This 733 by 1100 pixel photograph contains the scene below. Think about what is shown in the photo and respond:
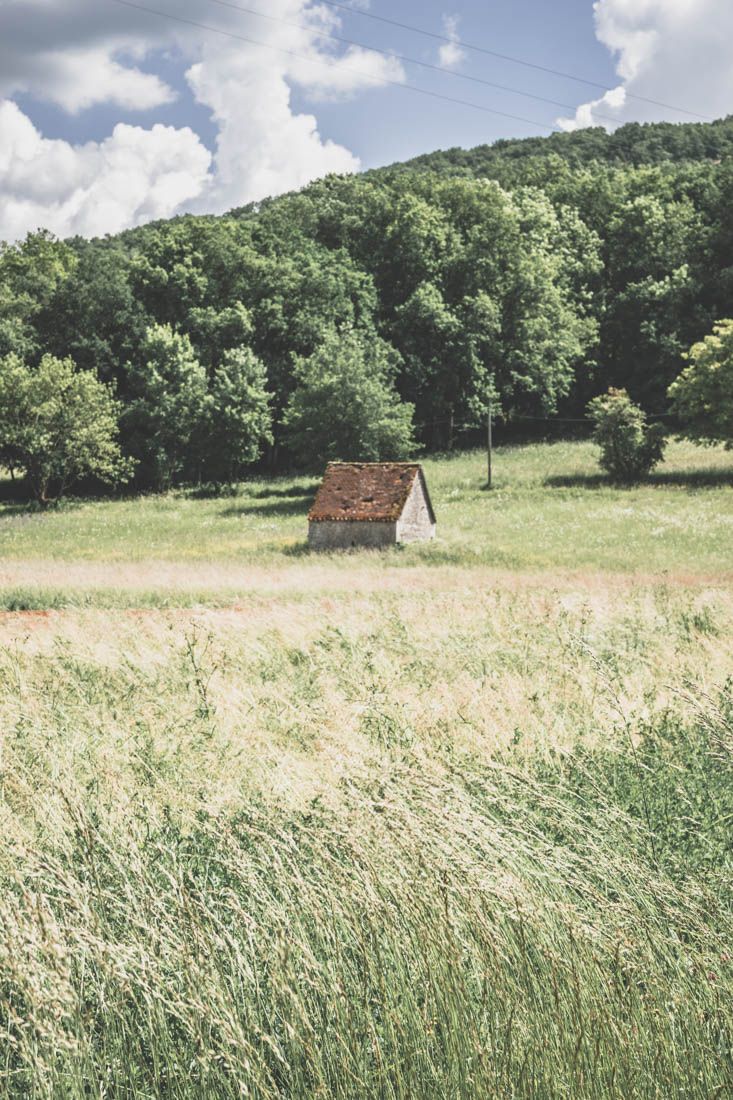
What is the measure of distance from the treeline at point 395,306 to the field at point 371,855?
3332 centimetres

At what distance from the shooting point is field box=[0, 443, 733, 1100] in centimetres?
326

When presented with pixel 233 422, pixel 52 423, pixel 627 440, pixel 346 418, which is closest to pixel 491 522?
pixel 346 418

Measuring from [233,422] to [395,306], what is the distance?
61.3 feet

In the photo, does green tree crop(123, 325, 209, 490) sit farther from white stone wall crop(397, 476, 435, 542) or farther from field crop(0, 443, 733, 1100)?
field crop(0, 443, 733, 1100)

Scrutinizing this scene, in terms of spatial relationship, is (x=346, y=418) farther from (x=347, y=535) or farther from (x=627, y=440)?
(x=627, y=440)

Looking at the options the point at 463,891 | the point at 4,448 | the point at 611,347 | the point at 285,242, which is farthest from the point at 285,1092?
the point at 611,347

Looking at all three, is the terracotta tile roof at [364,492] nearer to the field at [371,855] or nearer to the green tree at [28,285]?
the field at [371,855]

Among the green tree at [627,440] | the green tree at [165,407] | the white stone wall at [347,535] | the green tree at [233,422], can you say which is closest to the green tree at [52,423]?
the green tree at [165,407]

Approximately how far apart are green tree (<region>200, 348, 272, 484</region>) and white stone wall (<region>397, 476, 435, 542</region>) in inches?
710

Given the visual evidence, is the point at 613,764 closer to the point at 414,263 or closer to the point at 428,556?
the point at 428,556

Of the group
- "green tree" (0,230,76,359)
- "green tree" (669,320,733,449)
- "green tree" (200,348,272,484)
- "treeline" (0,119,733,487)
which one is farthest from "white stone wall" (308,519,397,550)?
"green tree" (0,230,76,359)

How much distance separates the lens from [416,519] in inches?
1218

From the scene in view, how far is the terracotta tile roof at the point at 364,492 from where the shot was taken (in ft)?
98.4

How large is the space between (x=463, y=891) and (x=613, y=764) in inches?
131
